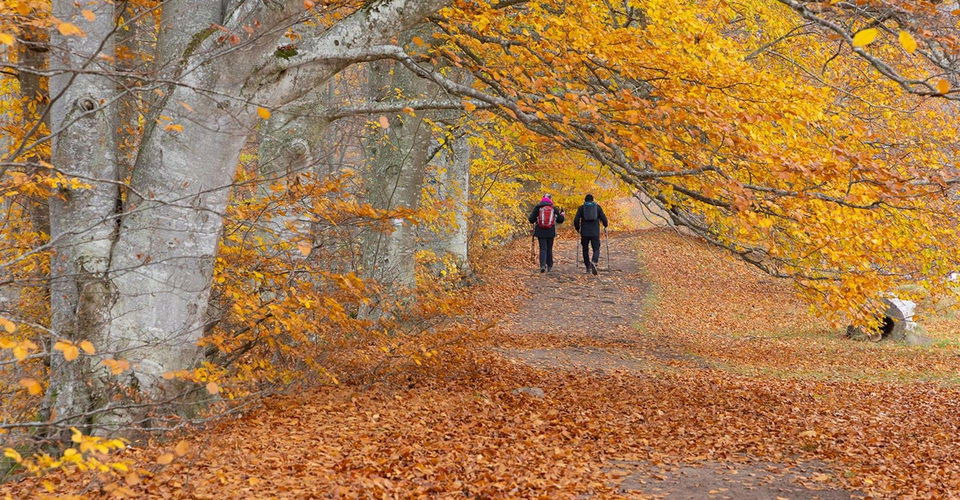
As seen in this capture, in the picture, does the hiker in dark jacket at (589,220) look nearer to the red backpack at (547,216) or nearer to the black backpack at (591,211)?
the black backpack at (591,211)

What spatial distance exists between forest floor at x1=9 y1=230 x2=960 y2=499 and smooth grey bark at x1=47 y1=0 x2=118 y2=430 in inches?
36.7

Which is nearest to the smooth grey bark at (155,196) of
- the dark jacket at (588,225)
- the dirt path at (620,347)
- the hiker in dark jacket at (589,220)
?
the dirt path at (620,347)

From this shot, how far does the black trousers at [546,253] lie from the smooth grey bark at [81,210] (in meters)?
14.9

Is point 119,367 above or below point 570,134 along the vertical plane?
below

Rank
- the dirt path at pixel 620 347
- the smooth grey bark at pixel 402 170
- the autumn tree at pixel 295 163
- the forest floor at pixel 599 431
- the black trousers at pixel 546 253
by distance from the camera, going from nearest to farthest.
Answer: the forest floor at pixel 599 431 → the dirt path at pixel 620 347 → the autumn tree at pixel 295 163 → the smooth grey bark at pixel 402 170 → the black trousers at pixel 546 253

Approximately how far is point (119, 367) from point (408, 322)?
288 inches

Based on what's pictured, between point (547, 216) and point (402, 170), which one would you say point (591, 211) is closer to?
point (547, 216)

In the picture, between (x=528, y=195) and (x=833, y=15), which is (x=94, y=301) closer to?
(x=833, y=15)

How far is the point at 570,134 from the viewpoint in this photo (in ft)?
25.2

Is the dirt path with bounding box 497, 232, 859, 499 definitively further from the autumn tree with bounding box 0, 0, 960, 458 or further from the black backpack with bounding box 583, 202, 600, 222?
the autumn tree with bounding box 0, 0, 960, 458

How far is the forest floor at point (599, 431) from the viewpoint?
5516 millimetres

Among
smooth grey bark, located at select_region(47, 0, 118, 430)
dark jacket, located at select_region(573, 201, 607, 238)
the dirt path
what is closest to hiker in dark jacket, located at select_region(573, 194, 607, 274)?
dark jacket, located at select_region(573, 201, 607, 238)

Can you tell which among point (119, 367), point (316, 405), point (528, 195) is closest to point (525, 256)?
point (528, 195)

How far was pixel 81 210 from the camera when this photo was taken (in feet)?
20.3
